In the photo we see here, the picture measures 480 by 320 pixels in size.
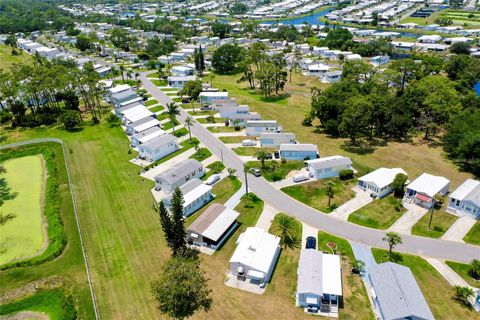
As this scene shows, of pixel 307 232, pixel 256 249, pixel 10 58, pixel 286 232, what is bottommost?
pixel 307 232

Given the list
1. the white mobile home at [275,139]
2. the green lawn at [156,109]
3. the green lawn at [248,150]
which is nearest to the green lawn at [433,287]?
the green lawn at [248,150]

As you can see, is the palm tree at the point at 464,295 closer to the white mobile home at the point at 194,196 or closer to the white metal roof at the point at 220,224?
the white metal roof at the point at 220,224

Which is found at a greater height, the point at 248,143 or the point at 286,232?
the point at 248,143

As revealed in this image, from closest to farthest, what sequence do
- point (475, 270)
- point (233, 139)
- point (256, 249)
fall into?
point (475, 270) → point (256, 249) → point (233, 139)

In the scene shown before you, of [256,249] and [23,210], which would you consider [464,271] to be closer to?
[256,249]

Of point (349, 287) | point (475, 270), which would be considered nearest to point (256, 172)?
point (349, 287)

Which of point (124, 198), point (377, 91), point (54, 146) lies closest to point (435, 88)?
point (377, 91)

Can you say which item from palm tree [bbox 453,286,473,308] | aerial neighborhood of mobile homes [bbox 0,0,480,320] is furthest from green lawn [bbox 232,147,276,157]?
palm tree [bbox 453,286,473,308]
